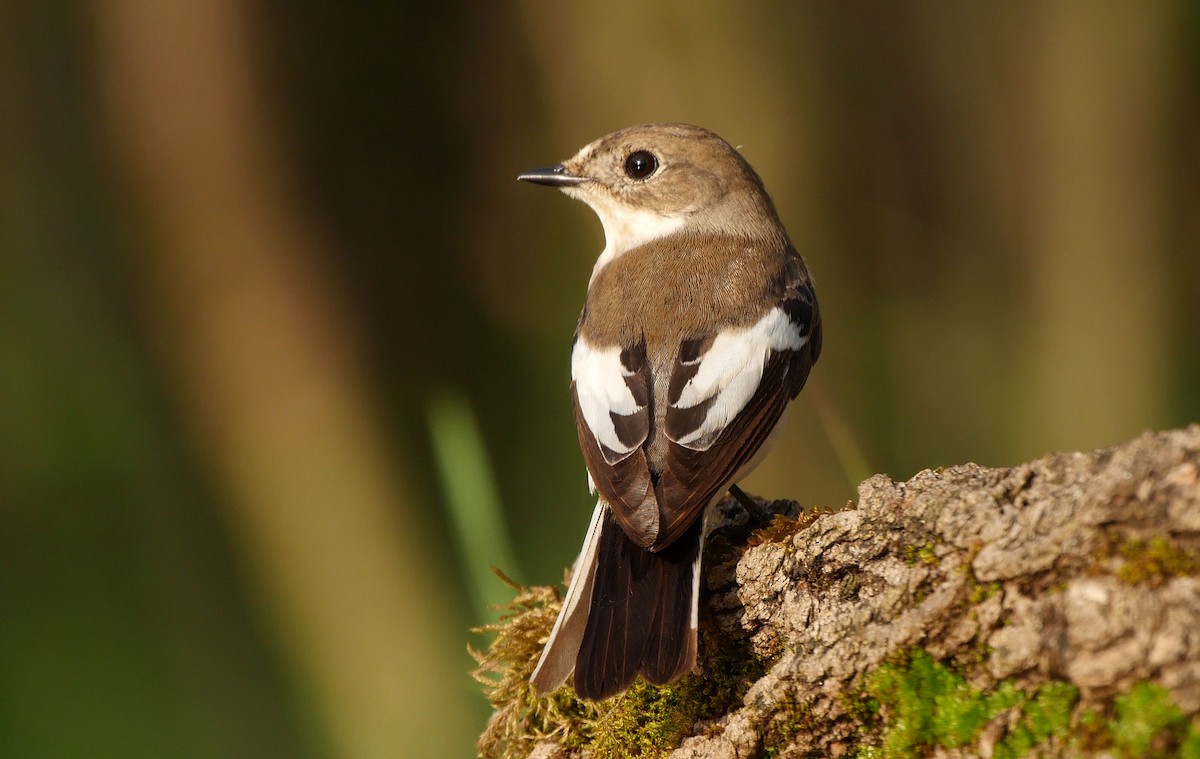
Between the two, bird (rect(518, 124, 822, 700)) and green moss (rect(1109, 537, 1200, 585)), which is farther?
bird (rect(518, 124, 822, 700))

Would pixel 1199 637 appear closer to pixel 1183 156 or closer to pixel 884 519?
pixel 884 519

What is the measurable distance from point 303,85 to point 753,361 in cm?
409

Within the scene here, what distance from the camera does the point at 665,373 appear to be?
3.47m

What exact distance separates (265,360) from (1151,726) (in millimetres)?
5434

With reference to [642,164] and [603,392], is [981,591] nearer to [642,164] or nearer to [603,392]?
[603,392]

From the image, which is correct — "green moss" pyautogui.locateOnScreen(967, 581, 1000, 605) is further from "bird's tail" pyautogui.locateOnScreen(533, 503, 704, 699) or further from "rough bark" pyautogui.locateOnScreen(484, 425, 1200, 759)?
"bird's tail" pyautogui.locateOnScreen(533, 503, 704, 699)

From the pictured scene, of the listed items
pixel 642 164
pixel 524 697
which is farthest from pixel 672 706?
pixel 642 164

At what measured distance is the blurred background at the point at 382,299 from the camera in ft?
20.4

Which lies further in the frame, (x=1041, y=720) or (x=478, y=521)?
(x=478, y=521)

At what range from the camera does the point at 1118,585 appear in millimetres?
1948

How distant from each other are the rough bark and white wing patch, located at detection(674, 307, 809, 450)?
48 centimetres

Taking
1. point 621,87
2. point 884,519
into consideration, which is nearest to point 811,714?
point 884,519

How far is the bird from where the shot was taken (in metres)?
2.86

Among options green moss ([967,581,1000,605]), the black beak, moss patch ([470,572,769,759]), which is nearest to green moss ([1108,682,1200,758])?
green moss ([967,581,1000,605])
